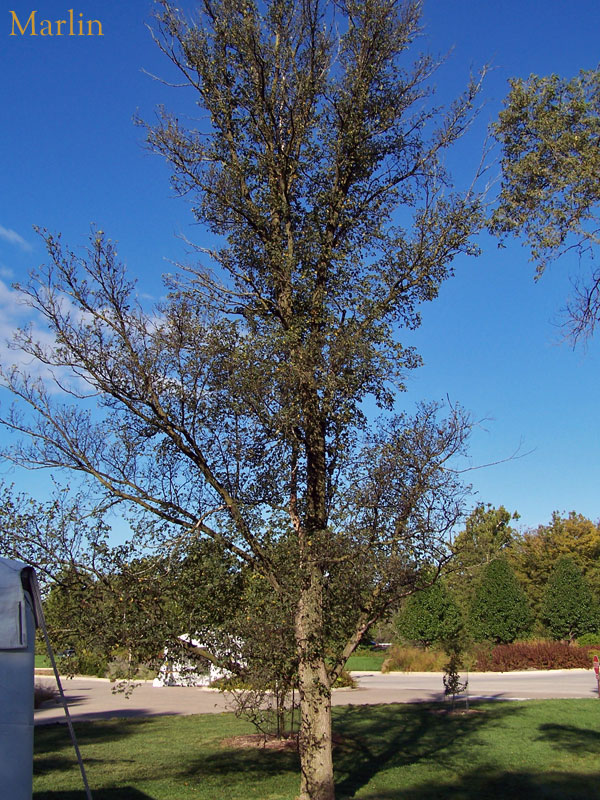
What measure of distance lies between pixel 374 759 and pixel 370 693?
1159 centimetres

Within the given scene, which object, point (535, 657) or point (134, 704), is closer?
point (134, 704)

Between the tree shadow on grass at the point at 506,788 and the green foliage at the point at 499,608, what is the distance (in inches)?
851

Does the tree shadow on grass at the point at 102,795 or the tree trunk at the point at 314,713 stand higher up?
the tree trunk at the point at 314,713

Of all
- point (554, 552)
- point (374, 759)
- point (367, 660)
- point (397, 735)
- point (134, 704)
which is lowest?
point (367, 660)

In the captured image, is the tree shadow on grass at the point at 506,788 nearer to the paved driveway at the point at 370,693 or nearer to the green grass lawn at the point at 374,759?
the green grass lawn at the point at 374,759

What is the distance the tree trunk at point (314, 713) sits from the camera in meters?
7.37

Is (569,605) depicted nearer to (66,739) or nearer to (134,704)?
(134,704)

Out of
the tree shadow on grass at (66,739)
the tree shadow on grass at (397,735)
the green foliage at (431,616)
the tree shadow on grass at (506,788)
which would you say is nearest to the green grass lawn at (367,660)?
the green foliage at (431,616)

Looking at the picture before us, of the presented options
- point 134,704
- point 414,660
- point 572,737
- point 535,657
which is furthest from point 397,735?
point 414,660

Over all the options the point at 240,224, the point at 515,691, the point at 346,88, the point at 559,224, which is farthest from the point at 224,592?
the point at 515,691

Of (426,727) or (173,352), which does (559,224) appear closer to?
(173,352)

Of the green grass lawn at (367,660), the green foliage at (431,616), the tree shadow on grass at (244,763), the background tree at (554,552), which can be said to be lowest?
the green grass lawn at (367,660)

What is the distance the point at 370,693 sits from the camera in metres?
22.9

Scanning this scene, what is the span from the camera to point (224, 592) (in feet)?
25.0
